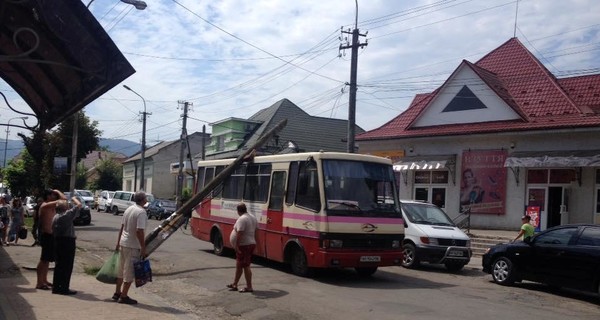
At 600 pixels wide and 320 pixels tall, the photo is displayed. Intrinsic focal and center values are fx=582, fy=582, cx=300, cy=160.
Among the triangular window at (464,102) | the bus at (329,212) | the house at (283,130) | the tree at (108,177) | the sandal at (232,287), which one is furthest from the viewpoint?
the tree at (108,177)

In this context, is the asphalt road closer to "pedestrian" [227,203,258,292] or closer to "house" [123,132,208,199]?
"pedestrian" [227,203,258,292]

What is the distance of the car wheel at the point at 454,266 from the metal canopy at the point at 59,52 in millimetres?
10523

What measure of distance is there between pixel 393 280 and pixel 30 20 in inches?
366

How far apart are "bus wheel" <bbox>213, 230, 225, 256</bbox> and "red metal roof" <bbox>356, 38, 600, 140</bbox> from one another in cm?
1346

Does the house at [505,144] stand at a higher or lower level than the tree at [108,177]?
higher

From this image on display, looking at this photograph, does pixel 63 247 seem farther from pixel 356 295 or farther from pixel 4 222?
pixel 4 222

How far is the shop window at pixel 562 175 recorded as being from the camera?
22328mm

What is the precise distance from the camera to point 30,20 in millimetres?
5977

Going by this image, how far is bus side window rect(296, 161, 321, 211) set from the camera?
12.1 metres

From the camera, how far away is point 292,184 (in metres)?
13.0

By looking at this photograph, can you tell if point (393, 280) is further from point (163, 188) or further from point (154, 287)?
point (163, 188)

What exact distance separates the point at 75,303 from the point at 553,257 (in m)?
9.08

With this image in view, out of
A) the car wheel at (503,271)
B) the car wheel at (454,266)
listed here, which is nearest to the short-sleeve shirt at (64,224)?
the car wheel at (503,271)

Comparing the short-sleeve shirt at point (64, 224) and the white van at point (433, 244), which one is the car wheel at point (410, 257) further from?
the short-sleeve shirt at point (64, 224)
